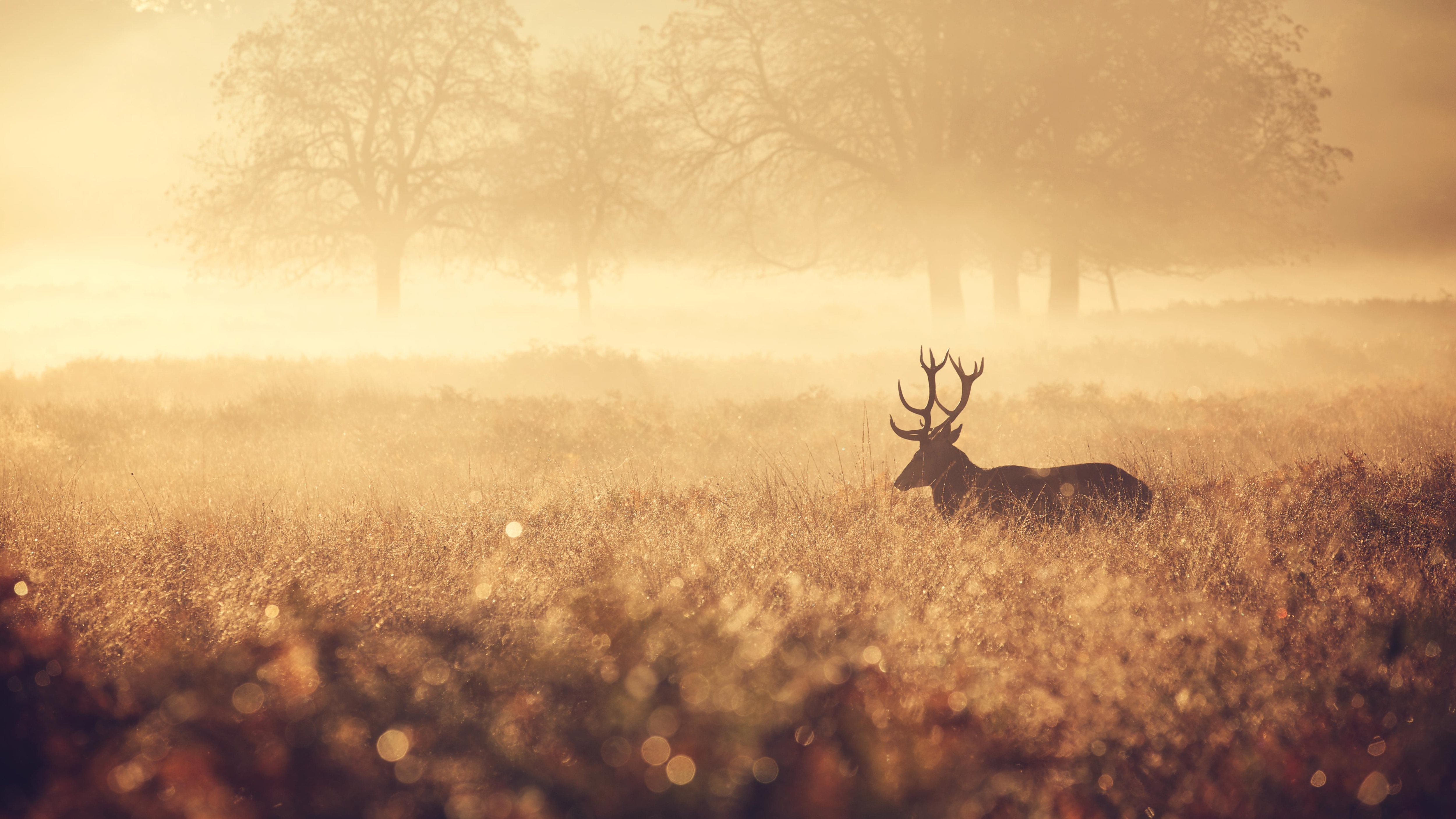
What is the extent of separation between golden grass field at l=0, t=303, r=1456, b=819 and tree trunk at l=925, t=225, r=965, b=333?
38.3 ft

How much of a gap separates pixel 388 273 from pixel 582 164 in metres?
5.94

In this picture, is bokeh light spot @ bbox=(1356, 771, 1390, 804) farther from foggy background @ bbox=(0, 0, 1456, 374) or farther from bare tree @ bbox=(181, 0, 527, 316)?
bare tree @ bbox=(181, 0, 527, 316)

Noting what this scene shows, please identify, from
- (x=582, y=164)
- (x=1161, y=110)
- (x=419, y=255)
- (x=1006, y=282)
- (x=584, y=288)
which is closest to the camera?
Result: (x=1161, y=110)

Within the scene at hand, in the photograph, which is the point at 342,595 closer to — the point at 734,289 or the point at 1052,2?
the point at 1052,2

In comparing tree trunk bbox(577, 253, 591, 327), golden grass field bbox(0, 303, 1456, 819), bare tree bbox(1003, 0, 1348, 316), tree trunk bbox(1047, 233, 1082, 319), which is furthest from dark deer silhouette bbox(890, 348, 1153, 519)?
tree trunk bbox(577, 253, 591, 327)

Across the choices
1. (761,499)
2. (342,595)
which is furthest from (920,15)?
(342,595)

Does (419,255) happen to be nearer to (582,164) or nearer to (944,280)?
(582,164)

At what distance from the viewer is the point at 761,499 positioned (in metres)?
5.50

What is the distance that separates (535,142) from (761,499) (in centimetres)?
1754

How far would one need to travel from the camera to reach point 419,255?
21859 millimetres

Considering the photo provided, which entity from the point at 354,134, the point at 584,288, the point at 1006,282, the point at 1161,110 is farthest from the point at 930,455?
the point at 584,288

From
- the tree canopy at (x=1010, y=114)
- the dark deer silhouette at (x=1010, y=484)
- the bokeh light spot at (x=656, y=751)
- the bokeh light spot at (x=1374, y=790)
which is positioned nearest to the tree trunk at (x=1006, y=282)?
the tree canopy at (x=1010, y=114)

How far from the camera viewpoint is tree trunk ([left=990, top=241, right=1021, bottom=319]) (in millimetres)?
19562

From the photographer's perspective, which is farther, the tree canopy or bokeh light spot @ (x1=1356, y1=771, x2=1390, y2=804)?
the tree canopy
